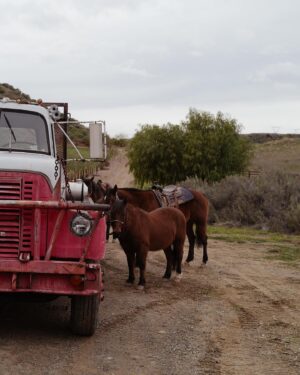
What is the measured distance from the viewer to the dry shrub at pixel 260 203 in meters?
19.4

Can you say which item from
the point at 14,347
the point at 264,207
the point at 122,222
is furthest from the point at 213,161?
the point at 14,347

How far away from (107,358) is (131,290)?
3.52 metres

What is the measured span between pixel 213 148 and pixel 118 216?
28.1 metres

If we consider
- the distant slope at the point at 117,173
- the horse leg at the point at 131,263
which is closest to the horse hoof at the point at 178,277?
the horse leg at the point at 131,263

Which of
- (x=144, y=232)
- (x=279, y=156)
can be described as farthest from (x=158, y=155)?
(x=279, y=156)

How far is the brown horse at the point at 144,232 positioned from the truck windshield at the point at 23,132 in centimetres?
180

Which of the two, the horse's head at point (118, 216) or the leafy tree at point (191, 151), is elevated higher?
the leafy tree at point (191, 151)

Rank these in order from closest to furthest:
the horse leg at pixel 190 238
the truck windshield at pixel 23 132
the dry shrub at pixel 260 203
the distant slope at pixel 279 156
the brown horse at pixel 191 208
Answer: the truck windshield at pixel 23 132
the brown horse at pixel 191 208
the horse leg at pixel 190 238
the dry shrub at pixel 260 203
the distant slope at pixel 279 156

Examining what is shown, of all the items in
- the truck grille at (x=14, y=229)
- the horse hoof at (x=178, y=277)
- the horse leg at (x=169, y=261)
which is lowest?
the horse hoof at (x=178, y=277)

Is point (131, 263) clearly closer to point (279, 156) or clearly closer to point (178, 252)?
point (178, 252)

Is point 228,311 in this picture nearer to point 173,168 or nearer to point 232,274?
point 232,274

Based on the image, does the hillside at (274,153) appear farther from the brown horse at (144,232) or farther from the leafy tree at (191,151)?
the brown horse at (144,232)

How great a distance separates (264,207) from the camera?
2069 cm

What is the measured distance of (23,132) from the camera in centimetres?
782
